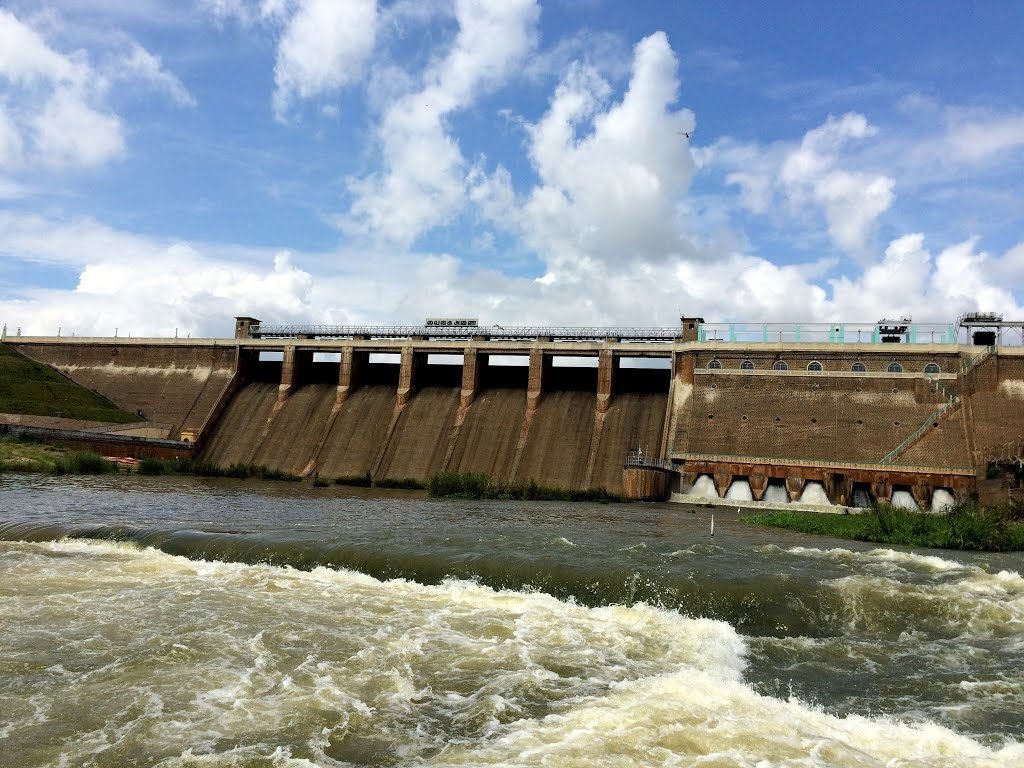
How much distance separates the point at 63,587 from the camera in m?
14.9

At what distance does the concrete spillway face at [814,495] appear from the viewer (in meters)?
34.1

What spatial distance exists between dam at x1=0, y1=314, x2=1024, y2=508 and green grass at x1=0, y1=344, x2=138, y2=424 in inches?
74.3

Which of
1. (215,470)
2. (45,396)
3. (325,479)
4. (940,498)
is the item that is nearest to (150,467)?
(215,470)

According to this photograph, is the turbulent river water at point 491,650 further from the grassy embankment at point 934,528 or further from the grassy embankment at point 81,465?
the grassy embankment at point 81,465

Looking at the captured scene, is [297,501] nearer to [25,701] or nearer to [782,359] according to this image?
[25,701]

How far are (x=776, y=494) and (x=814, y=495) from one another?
1.66 meters

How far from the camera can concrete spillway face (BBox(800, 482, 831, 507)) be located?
3406 centimetres

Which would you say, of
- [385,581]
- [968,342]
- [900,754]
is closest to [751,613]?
[900,754]

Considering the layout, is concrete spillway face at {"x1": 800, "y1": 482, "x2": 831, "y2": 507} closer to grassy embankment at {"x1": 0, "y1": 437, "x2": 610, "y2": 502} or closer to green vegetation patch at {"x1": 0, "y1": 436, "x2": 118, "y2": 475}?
grassy embankment at {"x1": 0, "y1": 437, "x2": 610, "y2": 502}

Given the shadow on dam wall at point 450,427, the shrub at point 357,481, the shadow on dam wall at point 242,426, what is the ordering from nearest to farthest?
1. the shadow on dam wall at point 450,427
2. the shrub at point 357,481
3. the shadow on dam wall at point 242,426

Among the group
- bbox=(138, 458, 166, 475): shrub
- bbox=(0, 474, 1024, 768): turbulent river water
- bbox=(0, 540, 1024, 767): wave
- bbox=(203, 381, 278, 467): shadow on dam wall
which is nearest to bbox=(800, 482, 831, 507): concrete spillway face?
bbox=(0, 474, 1024, 768): turbulent river water

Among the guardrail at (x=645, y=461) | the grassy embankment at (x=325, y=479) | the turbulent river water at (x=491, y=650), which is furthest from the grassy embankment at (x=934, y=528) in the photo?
the grassy embankment at (x=325, y=479)

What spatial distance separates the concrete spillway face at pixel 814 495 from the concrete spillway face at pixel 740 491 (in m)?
2.33

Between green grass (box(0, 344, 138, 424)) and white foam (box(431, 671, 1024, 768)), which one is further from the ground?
green grass (box(0, 344, 138, 424))
